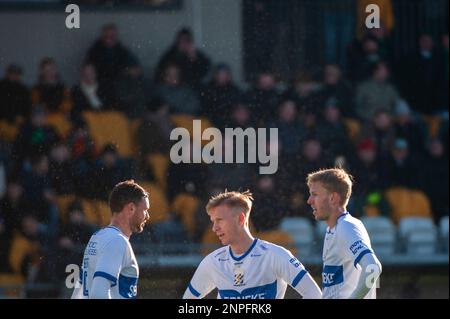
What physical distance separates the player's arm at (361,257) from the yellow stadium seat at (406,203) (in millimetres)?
4664

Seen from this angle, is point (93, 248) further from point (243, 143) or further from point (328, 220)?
point (243, 143)

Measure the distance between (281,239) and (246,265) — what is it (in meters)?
3.69

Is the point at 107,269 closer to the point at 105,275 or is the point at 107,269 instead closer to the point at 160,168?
the point at 105,275

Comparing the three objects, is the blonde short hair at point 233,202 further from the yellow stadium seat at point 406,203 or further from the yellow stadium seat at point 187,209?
the yellow stadium seat at point 406,203

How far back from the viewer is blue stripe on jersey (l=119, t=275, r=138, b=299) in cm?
779

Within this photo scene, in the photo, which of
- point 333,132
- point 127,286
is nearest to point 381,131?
point 333,132

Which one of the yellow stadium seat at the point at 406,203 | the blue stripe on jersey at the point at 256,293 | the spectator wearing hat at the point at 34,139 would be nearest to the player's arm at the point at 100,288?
the blue stripe on jersey at the point at 256,293

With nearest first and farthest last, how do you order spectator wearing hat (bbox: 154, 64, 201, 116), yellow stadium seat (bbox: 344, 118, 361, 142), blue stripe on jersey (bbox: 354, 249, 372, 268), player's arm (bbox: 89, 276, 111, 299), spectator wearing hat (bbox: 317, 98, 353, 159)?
player's arm (bbox: 89, 276, 111, 299), blue stripe on jersey (bbox: 354, 249, 372, 268), spectator wearing hat (bbox: 154, 64, 201, 116), spectator wearing hat (bbox: 317, 98, 353, 159), yellow stadium seat (bbox: 344, 118, 361, 142)

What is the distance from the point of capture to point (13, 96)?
11.7m

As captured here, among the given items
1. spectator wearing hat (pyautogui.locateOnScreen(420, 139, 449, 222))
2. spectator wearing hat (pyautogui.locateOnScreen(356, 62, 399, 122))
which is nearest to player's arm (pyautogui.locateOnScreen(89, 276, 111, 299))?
spectator wearing hat (pyautogui.locateOnScreen(356, 62, 399, 122))

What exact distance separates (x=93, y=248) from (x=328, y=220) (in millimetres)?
1363

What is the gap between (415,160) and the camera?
12.8 metres

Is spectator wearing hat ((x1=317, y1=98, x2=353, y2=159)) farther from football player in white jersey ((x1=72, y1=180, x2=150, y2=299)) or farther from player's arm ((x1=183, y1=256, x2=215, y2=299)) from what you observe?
football player in white jersey ((x1=72, y1=180, x2=150, y2=299))

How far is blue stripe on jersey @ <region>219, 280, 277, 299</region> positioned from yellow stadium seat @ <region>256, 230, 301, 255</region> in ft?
11.1
